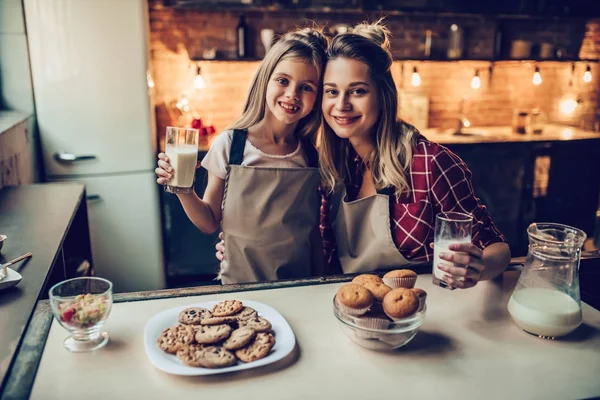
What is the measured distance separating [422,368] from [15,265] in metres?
1.09

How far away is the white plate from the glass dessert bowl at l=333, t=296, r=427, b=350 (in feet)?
0.39

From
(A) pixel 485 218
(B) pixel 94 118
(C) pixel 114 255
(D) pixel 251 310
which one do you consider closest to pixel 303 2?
(B) pixel 94 118

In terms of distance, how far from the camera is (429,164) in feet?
5.24

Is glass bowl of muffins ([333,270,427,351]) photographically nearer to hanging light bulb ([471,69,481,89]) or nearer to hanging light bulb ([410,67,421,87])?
hanging light bulb ([410,67,421,87])

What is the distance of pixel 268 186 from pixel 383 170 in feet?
1.32

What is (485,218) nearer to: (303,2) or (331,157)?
(331,157)

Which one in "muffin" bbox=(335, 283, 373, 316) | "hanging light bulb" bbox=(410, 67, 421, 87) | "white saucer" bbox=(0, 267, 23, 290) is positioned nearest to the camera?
"muffin" bbox=(335, 283, 373, 316)

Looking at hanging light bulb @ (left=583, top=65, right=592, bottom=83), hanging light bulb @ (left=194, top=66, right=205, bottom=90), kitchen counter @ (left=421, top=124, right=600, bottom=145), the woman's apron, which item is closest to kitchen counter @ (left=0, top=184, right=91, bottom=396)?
the woman's apron

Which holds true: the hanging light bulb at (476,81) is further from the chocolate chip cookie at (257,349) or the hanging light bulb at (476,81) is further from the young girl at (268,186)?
the chocolate chip cookie at (257,349)

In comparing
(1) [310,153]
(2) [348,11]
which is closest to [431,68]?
(2) [348,11]

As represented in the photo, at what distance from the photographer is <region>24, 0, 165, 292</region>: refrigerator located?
3.02 metres

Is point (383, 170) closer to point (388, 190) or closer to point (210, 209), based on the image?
point (388, 190)

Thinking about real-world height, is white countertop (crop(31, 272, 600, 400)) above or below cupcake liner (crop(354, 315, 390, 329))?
below

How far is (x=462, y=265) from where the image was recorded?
3.84 feet
